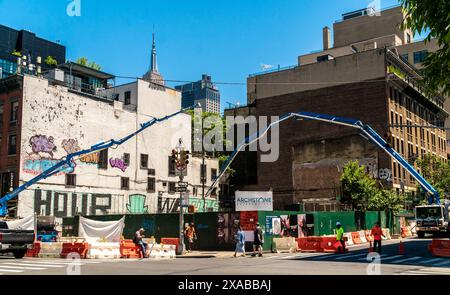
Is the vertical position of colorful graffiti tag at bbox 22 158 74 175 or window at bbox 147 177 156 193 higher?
colorful graffiti tag at bbox 22 158 74 175

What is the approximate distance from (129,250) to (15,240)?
5.92 metres

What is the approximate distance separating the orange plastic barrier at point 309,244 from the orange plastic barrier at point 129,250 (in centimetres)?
1023

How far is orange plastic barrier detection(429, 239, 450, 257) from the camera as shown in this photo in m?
24.8

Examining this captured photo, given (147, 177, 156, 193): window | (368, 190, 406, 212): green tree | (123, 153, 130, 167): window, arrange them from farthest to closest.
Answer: (147, 177, 156, 193): window
(123, 153, 130, 167): window
(368, 190, 406, 212): green tree

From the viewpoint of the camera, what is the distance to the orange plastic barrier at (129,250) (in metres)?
26.9

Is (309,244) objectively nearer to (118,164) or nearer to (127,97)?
(118,164)

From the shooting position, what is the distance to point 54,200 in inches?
1821

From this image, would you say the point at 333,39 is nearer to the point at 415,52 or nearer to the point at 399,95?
the point at 415,52

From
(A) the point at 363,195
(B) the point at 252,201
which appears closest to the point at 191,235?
(B) the point at 252,201

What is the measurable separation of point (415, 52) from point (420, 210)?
53.5 metres

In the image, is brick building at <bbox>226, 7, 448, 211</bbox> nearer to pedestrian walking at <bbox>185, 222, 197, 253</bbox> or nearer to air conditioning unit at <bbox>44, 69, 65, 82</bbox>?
air conditioning unit at <bbox>44, 69, 65, 82</bbox>

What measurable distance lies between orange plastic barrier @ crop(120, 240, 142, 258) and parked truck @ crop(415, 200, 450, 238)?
25.0 m

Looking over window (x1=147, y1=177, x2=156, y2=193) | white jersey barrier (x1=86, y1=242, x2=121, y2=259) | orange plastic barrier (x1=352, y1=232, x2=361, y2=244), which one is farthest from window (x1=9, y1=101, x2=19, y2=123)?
orange plastic barrier (x1=352, y1=232, x2=361, y2=244)
